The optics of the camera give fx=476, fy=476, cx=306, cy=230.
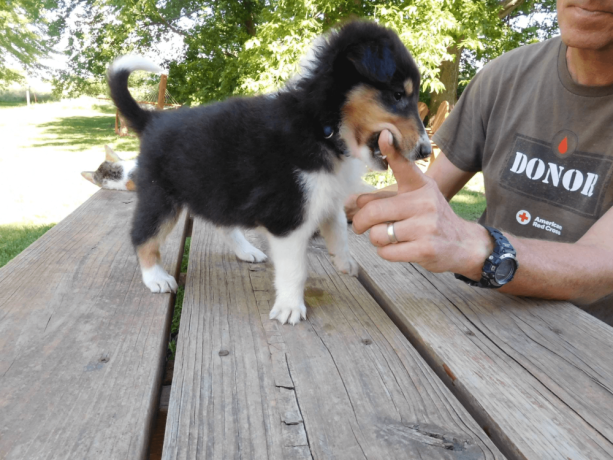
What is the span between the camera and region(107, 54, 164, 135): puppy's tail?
233cm

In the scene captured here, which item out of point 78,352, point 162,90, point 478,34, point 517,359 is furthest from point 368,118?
point 162,90

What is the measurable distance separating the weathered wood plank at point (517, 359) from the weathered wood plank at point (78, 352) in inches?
29.1

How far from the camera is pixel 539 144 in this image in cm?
228

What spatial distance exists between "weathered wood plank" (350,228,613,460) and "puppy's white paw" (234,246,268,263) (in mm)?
582

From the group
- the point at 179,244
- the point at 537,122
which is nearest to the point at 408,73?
the point at 537,122

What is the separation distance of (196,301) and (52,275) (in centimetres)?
57

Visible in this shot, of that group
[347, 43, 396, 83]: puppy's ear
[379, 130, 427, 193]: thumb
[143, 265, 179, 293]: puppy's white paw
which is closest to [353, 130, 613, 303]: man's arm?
[379, 130, 427, 193]: thumb

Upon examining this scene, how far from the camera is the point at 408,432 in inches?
38.7

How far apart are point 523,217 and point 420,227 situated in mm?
1035

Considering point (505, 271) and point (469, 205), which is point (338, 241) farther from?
point (469, 205)

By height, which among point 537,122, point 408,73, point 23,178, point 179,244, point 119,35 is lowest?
point 23,178

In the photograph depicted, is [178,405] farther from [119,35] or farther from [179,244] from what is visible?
[119,35]

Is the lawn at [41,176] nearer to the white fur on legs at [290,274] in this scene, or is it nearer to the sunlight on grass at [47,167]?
the sunlight on grass at [47,167]

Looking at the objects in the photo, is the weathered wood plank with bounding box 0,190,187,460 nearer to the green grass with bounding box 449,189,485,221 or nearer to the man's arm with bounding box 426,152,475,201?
the man's arm with bounding box 426,152,475,201
